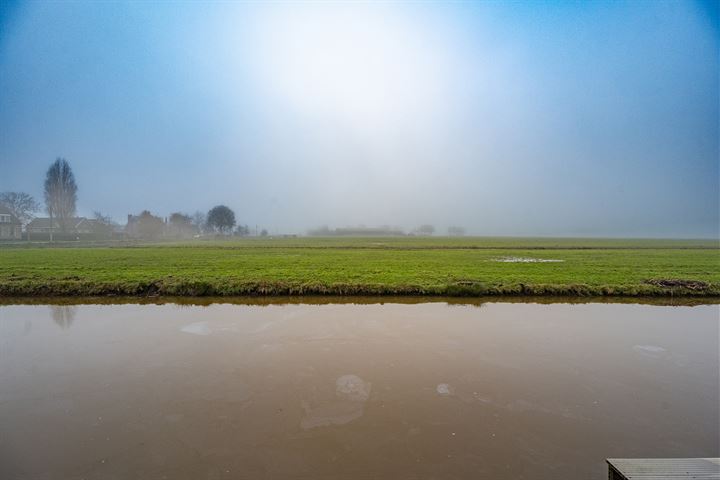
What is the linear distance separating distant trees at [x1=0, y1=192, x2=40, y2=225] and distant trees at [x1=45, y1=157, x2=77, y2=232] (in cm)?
561

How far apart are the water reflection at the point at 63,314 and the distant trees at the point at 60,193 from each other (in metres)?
86.5

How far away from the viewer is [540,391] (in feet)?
24.0

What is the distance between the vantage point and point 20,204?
79.1m

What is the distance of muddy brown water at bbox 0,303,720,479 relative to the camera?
5.04 m

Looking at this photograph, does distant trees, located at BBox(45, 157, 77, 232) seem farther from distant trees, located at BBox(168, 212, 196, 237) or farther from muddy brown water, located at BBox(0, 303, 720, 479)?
muddy brown water, located at BBox(0, 303, 720, 479)

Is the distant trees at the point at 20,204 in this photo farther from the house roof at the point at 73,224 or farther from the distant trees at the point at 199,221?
the distant trees at the point at 199,221

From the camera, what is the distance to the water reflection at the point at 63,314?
1245 cm

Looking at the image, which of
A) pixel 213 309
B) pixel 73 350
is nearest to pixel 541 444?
pixel 73 350

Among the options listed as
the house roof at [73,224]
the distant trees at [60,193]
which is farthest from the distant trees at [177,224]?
the distant trees at [60,193]

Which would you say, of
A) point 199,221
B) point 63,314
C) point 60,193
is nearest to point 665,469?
point 63,314

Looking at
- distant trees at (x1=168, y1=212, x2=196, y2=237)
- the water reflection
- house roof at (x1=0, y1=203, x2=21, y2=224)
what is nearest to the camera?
the water reflection

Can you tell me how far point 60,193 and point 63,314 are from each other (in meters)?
92.0

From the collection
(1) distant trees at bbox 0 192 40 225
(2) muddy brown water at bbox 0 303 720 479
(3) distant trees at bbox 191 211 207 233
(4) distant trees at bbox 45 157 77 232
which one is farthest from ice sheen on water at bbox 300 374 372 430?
(3) distant trees at bbox 191 211 207 233

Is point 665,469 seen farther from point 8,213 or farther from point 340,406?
point 8,213
